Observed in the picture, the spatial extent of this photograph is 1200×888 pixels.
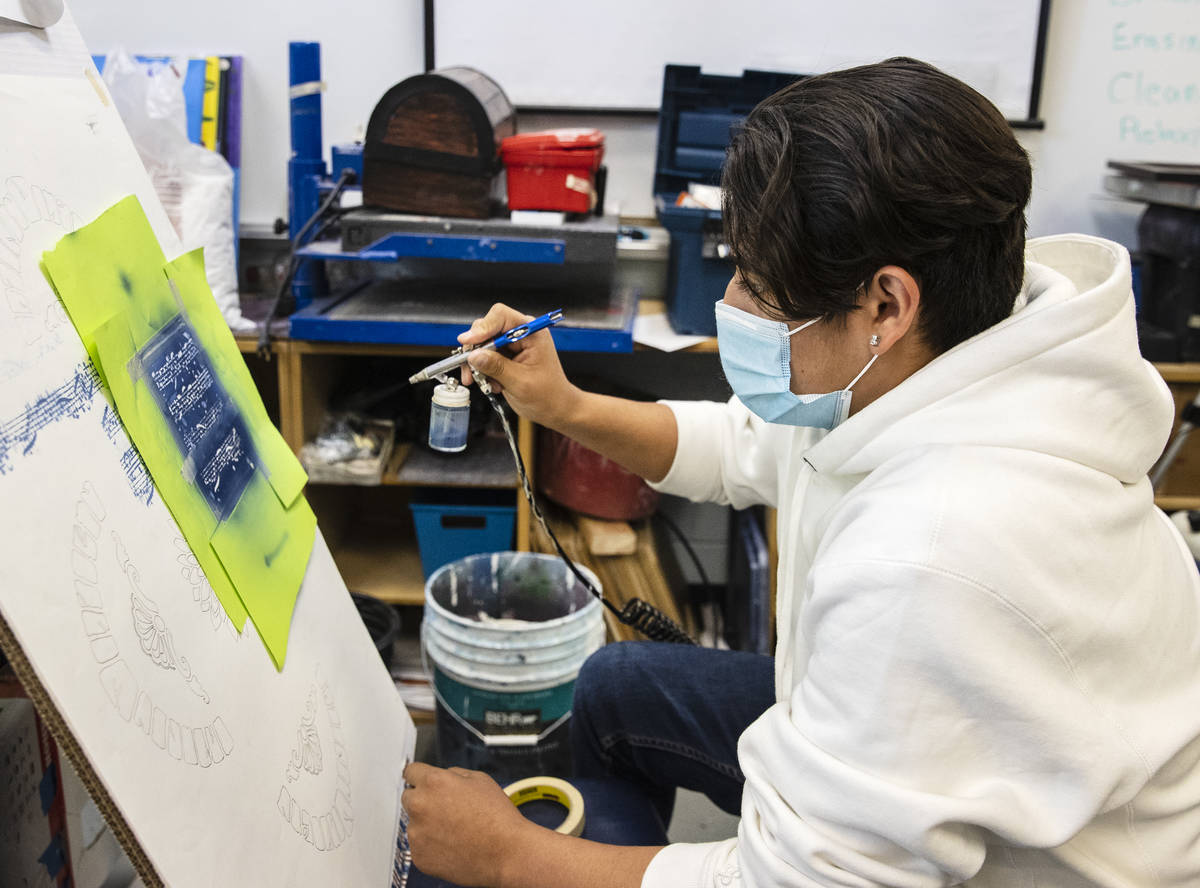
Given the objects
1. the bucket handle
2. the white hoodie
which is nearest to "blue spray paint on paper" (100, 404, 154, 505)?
the white hoodie

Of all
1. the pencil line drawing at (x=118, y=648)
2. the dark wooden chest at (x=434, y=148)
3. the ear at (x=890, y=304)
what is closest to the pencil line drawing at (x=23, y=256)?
the pencil line drawing at (x=118, y=648)

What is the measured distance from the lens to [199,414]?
796 millimetres

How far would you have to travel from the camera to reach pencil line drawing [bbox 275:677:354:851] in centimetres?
74

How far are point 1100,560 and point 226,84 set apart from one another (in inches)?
80.3

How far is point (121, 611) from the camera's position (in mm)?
590

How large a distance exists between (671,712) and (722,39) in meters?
1.52

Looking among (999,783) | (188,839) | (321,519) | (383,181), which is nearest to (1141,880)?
(999,783)

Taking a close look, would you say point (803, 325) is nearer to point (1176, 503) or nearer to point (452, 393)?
point (452, 393)

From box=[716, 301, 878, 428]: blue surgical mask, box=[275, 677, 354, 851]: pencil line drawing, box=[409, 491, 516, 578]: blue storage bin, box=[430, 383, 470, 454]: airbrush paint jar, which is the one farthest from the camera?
box=[409, 491, 516, 578]: blue storage bin

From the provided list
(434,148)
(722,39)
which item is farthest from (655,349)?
(722,39)

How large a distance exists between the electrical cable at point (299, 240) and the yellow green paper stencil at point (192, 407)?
0.85 metres

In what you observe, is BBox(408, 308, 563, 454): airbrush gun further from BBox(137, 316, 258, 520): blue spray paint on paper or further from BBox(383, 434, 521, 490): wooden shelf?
BBox(383, 434, 521, 490): wooden shelf

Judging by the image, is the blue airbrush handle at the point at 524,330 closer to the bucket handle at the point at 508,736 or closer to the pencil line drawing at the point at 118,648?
the pencil line drawing at the point at 118,648

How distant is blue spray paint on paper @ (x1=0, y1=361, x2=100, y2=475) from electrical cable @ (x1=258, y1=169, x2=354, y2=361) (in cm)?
117
